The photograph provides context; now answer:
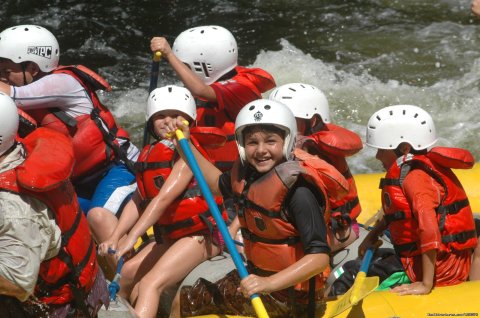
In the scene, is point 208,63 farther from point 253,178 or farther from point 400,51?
point 400,51

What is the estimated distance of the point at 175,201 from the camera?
14.8ft

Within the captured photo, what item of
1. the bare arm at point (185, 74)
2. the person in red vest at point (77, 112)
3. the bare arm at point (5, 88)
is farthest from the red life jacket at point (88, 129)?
the bare arm at point (185, 74)

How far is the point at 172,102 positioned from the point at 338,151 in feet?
2.65

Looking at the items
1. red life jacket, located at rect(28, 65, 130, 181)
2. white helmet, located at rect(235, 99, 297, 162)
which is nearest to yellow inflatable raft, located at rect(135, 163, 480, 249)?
red life jacket, located at rect(28, 65, 130, 181)

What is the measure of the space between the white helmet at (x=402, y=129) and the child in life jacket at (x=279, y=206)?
65 cm

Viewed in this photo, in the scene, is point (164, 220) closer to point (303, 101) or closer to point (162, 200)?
point (162, 200)

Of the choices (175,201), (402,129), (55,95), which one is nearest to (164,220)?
(175,201)

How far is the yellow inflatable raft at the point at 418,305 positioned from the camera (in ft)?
13.4

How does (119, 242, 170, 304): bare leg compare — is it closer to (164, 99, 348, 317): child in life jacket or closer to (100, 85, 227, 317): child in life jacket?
(100, 85, 227, 317): child in life jacket

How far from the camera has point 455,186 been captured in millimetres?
4379

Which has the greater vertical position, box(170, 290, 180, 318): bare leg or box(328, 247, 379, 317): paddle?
box(328, 247, 379, 317): paddle

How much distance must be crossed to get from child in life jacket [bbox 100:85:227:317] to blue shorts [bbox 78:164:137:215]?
0.73 ft

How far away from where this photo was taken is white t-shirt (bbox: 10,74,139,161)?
4.68 meters

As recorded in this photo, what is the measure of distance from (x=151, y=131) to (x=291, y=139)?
1.06 meters
